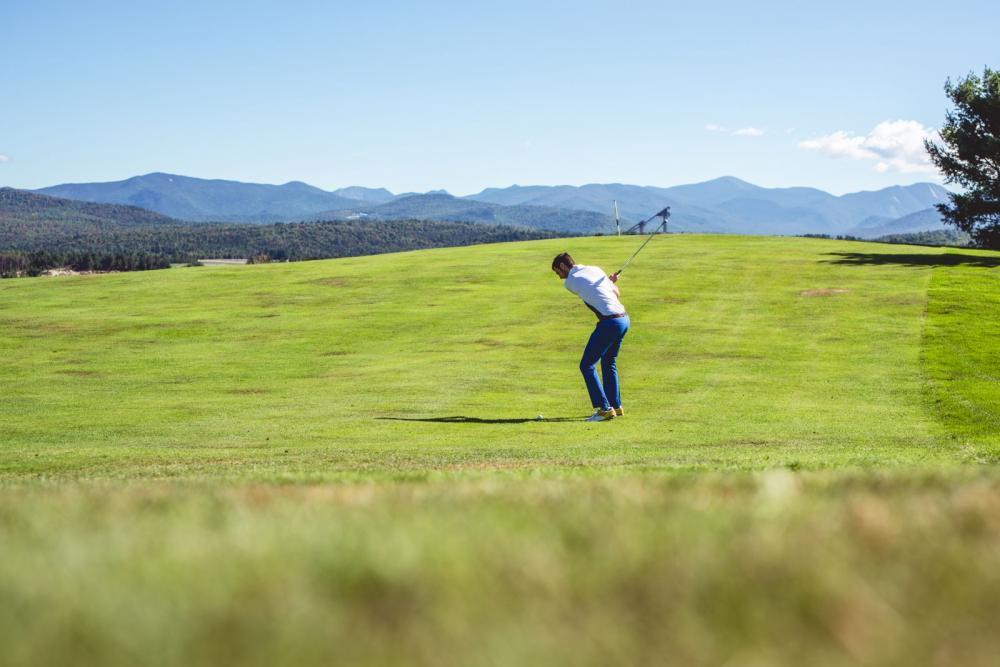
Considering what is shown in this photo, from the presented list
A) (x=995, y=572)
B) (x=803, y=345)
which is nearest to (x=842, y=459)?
(x=995, y=572)

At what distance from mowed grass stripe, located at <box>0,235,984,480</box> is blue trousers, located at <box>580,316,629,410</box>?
2.79ft

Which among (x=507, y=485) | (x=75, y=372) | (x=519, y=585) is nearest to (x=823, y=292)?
(x=75, y=372)

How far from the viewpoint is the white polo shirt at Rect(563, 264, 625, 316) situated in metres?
18.5

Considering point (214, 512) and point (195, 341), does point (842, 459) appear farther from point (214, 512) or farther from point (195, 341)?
point (195, 341)

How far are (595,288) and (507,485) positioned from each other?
12695 millimetres

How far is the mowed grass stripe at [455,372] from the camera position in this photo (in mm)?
14828

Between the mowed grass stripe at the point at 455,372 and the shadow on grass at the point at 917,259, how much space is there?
786 millimetres

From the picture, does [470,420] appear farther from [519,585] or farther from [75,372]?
[75,372]

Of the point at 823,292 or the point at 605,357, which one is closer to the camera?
the point at 605,357

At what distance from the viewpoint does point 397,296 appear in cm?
5541

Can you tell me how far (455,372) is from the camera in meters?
28.7

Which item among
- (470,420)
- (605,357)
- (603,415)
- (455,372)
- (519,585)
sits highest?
(519,585)

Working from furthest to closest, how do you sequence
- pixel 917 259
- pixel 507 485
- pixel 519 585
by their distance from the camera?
1. pixel 917 259
2. pixel 507 485
3. pixel 519 585

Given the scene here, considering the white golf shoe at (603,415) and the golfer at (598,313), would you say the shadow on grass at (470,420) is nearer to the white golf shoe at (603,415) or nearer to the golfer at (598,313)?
the white golf shoe at (603,415)
